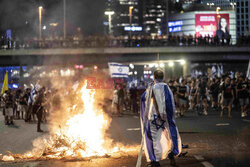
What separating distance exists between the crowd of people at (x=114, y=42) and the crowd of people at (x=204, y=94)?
1690 cm

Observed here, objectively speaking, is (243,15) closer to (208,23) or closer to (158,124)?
(208,23)

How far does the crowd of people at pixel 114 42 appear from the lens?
43.7m

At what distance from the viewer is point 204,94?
2297 centimetres

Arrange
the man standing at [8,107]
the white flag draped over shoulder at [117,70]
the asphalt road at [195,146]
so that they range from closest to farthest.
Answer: the asphalt road at [195,146]
the man standing at [8,107]
the white flag draped over shoulder at [117,70]

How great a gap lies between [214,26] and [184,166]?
76.1m

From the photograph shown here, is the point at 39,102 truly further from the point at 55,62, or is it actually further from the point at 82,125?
the point at 55,62

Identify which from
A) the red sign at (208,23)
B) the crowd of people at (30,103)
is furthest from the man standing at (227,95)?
the red sign at (208,23)

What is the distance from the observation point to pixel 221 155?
9.14 m

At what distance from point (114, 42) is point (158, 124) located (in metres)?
38.3

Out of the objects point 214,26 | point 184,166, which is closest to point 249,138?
point 184,166

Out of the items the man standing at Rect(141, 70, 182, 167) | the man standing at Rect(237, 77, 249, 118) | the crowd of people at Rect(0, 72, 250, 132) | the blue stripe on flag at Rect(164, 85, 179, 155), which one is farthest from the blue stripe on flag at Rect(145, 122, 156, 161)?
the man standing at Rect(237, 77, 249, 118)

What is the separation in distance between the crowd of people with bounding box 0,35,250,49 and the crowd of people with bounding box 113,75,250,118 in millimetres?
16901

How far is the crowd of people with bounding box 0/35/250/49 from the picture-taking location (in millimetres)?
43688

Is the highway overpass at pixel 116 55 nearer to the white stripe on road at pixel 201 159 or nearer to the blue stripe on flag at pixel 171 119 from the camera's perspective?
the white stripe on road at pixel 201 159
